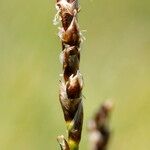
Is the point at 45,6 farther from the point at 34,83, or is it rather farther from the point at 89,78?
the point at 34,83

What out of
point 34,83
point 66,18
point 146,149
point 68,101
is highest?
point 66,18

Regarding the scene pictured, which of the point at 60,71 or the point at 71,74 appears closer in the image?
the point at 71,74

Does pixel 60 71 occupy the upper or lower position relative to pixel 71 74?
lower

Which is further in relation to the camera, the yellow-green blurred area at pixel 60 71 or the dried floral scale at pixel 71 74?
the yellow-green blurred area at pixel 60 71

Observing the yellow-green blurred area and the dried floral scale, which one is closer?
the dried floral scale

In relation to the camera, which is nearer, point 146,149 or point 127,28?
point 146,149

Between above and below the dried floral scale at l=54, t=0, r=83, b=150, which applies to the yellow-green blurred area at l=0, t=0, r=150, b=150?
below

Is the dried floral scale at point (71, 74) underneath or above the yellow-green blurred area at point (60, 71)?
above

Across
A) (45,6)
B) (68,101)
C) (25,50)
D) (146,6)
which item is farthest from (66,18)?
(146,6)
